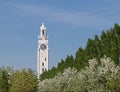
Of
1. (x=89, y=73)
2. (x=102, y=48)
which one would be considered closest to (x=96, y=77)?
(x=89, y=73)

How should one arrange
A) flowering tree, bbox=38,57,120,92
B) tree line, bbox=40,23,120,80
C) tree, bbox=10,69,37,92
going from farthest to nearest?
tree, bbox=10,69,37,92 < tree line, bbox=40,23,120,80 < flowering tree, bbox=38,57,120,92

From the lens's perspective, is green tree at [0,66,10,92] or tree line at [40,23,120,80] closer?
tree line at [40,23,120,80]

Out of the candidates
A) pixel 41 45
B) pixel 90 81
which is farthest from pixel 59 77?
pixel 41 45

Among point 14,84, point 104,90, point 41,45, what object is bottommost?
point 104,90

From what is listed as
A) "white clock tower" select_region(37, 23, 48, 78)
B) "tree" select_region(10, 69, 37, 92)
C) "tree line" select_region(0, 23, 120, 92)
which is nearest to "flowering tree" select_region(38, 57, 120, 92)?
"tree line" select_region(0, 23, 120, 92)

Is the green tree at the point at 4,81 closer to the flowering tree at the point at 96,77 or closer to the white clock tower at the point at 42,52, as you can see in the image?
the flowering tree at the point at 96,77

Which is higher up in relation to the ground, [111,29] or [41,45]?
[41,45]

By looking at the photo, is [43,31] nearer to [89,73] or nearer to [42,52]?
[42,52]

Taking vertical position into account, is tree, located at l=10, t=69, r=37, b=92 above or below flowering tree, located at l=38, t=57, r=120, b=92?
above

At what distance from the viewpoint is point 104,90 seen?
204 ft

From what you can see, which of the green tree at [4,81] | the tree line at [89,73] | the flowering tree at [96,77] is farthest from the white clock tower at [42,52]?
the flowering tree at [96,77]

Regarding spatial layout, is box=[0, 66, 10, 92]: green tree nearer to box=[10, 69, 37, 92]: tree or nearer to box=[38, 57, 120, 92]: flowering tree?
box=[10, 69, 37, 92]: tree

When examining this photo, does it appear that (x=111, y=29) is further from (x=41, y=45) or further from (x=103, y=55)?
(x=41, y=45)

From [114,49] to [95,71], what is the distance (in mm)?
3984
